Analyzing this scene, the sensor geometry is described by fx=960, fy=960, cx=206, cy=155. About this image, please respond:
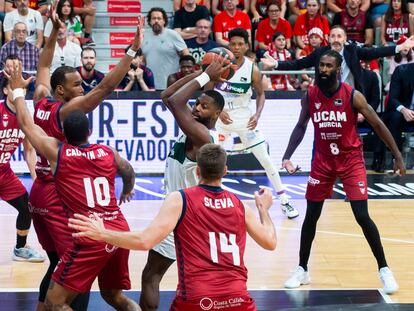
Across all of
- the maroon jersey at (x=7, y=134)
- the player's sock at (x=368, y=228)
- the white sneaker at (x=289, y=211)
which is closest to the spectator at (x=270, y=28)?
the white sneaker at (x=289, y=211)

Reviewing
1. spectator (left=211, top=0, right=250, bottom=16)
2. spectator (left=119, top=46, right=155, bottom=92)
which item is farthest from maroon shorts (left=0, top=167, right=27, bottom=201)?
spectator (left=211, top=0, right=250, bottom=16)

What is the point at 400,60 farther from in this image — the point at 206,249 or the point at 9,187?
the point at 206,249

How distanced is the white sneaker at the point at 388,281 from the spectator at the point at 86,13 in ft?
28.3

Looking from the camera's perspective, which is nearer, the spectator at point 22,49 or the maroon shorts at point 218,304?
the maroon shorts at point 218,304

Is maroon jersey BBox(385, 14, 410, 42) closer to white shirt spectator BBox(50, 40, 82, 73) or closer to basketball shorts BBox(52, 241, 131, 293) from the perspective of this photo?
white shirt spectator BBox(50, 40, 82, 73)

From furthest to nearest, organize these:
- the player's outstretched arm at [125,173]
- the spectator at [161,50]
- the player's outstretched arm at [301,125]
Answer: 1. the spectator at [161,50]
2. the player's outstretched arm at [301,125]
3. the player's outstretched arm at [125,173]

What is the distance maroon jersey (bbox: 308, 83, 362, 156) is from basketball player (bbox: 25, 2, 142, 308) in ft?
6.20

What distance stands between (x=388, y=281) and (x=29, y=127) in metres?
3.37

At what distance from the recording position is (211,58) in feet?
24.8

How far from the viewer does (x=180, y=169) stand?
6816 millimetres

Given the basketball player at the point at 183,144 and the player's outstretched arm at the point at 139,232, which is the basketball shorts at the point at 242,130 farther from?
the player's outstretched arm at the point at 139,232

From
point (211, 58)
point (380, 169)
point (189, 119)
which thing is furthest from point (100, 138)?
point (189, 119)

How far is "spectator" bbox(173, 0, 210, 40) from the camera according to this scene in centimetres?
1502

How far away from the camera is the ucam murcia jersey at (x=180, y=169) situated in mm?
6762
